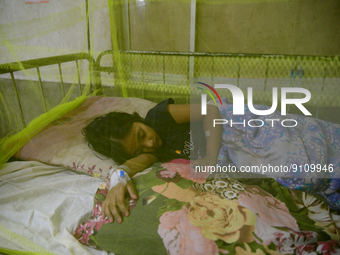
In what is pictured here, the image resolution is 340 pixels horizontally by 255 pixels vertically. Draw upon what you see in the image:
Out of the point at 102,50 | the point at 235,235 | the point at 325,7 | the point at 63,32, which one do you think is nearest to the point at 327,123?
the point at 325,7

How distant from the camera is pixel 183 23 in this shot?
29.3 inches

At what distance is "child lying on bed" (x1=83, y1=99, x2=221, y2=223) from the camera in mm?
735

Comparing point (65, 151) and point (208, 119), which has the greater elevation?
point (208, 119)

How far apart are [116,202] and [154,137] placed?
31 centimetres

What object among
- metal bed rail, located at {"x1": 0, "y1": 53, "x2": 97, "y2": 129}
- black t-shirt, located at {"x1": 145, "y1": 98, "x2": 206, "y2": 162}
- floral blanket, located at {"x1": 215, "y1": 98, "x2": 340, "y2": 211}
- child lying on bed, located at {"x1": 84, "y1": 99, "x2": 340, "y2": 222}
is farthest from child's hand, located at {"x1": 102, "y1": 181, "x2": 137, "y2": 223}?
metal bed rail, located at {"x1": 0, "y1": 53, "x2": 97, "y2": 129}

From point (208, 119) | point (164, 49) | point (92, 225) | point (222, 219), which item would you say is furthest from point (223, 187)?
point (164, 49)

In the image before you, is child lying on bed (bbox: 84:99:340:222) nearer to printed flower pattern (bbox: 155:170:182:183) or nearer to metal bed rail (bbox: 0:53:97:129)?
printed flower pattern (bbox: 155:170:182:183)

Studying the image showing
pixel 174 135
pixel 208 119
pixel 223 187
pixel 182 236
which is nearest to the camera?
pixel 182 236

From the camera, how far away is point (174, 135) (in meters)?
0.86

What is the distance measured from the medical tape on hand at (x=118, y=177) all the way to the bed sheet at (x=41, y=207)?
0.12 metres

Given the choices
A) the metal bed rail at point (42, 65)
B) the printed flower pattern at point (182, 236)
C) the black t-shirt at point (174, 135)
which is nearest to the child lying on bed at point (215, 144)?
the black t-shirt at point (174, 135)

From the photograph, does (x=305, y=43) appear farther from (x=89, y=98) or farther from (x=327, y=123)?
(x=89, y=98)

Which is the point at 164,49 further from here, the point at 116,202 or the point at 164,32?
the point at 116,202

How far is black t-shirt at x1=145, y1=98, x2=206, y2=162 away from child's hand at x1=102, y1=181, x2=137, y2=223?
0.69 feet
